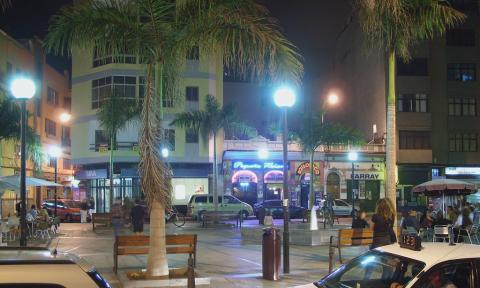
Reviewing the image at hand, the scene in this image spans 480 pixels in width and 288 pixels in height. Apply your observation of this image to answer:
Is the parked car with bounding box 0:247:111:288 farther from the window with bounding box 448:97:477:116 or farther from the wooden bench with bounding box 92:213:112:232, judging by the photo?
the window with bounding box 448:97:477:116

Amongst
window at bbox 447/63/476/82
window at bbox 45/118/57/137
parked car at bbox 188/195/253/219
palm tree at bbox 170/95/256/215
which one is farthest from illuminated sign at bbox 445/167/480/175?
window at bbox 45/118/57/137

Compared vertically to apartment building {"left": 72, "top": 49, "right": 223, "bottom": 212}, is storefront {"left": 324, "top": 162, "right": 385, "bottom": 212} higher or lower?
lower

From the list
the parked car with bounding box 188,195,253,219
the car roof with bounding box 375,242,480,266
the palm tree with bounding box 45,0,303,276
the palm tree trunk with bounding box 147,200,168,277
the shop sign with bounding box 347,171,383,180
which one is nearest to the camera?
the car roof with bounding box 375,242,480,266

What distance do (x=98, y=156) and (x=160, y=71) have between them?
33.4m

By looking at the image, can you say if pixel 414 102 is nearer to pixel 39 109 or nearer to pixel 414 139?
pixel 414 139

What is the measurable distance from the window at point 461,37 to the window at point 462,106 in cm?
496

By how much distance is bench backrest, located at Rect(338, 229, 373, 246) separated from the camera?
48.8 feet

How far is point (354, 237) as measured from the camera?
14992 millimetres

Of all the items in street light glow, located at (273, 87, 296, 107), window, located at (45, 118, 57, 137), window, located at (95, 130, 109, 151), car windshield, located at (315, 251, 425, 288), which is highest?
window, located at (45, 118, 57, 137)

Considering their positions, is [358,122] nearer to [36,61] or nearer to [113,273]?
[36,61]

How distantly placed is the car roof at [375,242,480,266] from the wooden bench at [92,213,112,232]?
Result: 25.0m

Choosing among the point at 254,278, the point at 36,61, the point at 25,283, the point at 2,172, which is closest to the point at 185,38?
the point at 254,278

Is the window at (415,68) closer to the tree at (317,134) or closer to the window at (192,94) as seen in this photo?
the window at (192,94)

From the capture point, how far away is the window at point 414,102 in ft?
164
